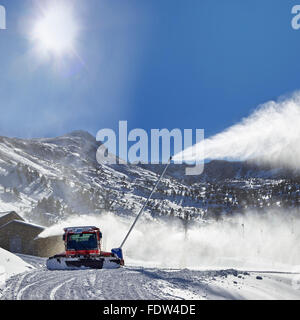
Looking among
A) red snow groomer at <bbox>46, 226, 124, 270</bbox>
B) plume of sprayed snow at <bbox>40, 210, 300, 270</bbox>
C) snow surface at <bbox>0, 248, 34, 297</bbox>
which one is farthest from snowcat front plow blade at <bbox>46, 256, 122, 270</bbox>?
plume of sprayed snow at <bbox>40, 210, 300, 270</bbox>

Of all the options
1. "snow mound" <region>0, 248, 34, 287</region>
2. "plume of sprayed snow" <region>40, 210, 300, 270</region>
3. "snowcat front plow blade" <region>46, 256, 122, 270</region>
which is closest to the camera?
"snow mound" <region>0, 248, 34, 287</region>

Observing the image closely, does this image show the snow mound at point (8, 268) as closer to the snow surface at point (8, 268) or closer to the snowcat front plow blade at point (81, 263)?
the snow surface at point (8, 268)

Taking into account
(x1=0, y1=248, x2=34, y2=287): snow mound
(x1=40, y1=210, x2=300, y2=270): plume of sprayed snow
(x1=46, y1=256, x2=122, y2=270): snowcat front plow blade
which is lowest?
(x1=40, y1=210, x2=300, y2=270): plume of sprayed snow

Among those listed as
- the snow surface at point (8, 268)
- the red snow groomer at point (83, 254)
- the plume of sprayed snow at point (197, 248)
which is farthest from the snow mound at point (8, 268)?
the plume of sprayed snow at point (197, 248)

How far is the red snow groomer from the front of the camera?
2214cm

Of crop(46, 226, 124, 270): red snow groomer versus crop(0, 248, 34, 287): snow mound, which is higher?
crop(46, 226, 124, 270): red snow groomer

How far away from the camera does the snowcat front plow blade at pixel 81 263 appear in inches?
869

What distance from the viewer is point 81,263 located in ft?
73.0

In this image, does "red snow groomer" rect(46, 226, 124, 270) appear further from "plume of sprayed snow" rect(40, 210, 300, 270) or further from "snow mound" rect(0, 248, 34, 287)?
"plume of sprayed snow" rect(40, 210, 300, 270)

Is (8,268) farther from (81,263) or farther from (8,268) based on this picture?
(81,263)

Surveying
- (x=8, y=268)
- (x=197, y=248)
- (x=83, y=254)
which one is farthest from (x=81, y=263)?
(x=197, y=248)
